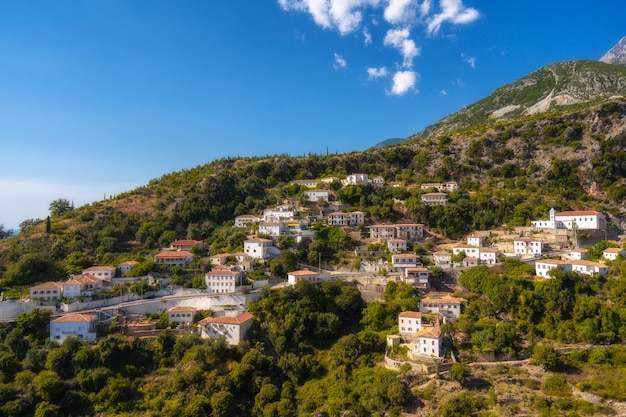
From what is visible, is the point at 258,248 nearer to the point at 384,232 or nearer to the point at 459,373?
the point at 384,232

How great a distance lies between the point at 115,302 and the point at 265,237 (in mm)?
18244

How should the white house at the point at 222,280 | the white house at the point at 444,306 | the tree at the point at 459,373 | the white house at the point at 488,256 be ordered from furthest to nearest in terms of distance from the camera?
the white house at the point at 488,256 < the white house at the point at 222,280 < the white house at the point at 444,306 < the tree at the point at 459,373

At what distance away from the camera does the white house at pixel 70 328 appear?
34.7 m

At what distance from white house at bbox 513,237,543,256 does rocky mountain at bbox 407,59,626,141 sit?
65.5 metres

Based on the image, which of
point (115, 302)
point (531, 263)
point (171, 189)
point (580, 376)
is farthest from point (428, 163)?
point (115, 302)

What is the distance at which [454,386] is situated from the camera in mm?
29875

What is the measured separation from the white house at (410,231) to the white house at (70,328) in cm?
3481

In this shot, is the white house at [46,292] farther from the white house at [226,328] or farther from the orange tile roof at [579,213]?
the orange tile roof at [579,213]

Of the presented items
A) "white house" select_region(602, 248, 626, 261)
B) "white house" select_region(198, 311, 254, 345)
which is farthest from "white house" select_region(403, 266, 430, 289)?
"white house" select_region(602, 248, 626, 261)

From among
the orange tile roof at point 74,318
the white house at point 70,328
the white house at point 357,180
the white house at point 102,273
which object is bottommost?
the white house at point 70,328

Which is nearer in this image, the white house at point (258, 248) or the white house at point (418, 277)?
the white house at point (418, 277)

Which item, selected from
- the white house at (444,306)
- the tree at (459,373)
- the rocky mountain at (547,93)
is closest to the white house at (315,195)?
the white house at (444,306)

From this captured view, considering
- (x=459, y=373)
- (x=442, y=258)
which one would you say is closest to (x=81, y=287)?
(x=459, y=373)

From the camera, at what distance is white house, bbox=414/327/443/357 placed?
31.9 metres
